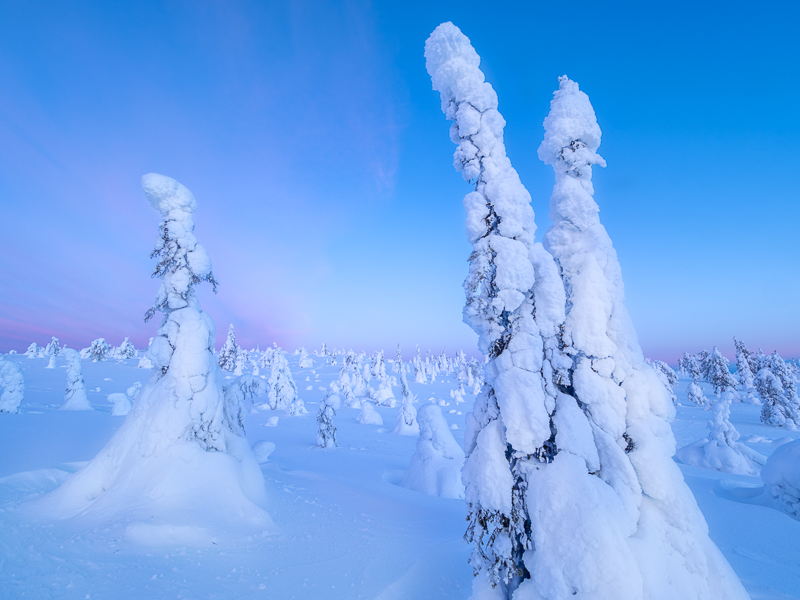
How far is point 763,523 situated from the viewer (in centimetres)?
854

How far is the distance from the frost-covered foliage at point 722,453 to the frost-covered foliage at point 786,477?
519 inches

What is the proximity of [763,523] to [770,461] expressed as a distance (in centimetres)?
158

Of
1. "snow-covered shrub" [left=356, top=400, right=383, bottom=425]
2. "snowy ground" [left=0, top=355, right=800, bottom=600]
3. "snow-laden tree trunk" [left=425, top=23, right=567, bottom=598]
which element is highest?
"snow-laden tree trunk" [left=425, top=23, right=567, bottom=598]

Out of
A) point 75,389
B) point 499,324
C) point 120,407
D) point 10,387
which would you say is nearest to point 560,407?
point 499,324

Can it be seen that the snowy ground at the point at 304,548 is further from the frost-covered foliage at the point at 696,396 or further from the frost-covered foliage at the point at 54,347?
the frost-covered foliage at the point at 54,347

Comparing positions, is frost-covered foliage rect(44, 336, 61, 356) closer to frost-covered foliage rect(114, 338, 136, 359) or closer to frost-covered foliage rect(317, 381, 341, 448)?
frost-covered foliage rect(114, 338, 136, 359)

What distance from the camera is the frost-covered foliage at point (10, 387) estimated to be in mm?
19234

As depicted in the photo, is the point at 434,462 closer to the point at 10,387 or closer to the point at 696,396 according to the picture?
the point at 10,387

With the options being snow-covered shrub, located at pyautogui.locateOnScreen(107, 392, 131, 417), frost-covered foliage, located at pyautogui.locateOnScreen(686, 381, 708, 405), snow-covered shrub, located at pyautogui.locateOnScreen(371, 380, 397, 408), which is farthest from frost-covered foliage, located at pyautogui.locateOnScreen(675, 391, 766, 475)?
frost-covered foliage, located at pyautogui.locateOnScreen(686, 381, 708, 405)

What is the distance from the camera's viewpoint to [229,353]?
68688mm

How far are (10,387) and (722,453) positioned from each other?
4155cm

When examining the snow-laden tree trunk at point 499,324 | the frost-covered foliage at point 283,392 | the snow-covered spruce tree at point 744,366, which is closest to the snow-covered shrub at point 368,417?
the frost-covered foliage at point 283,392

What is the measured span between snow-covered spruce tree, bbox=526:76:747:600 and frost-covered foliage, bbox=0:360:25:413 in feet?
93.8

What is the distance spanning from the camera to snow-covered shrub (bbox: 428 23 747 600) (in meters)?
3.63
